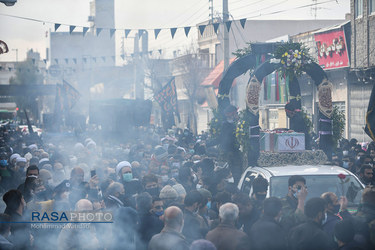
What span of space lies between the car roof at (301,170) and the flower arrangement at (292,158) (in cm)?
42

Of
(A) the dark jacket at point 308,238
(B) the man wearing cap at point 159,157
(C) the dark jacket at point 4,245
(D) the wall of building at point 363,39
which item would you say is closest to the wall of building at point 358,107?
(D) the wall of building at point 363,39

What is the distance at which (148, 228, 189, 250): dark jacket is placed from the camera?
226 inches

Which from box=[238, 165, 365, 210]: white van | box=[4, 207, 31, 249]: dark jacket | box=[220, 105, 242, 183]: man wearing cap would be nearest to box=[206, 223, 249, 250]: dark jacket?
box=[238, 165, 365, 210]: white van

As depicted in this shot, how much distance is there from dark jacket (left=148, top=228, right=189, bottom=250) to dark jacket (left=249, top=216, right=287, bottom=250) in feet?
2.36

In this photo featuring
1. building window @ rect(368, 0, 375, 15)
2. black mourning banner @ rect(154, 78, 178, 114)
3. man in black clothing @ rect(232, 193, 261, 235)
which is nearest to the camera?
man in black clothing @ rect(232, 193, 261, 235)

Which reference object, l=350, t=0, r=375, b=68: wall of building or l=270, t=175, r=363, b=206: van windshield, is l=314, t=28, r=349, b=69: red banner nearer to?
l=350, t=0, r=375, b=68: wall of building

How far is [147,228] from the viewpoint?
6.86 meters

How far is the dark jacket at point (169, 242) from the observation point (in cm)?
574

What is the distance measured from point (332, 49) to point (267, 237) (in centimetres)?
2171

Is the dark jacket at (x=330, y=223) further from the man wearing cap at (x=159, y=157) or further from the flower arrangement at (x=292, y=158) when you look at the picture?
the man wearing cap at (x=159, y=157)

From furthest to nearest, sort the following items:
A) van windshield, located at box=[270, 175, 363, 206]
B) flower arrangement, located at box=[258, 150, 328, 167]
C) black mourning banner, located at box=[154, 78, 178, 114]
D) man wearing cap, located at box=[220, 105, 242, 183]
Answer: black mourning banner, located at box=[154, 78, 178, 114], man wearing cap, located at box=[220, 105, 242, 183], flower arrangement, located at box=[258, 150, 328, 167], van windshield, located at box=[270, 175, 363, 206]

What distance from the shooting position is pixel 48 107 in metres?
110

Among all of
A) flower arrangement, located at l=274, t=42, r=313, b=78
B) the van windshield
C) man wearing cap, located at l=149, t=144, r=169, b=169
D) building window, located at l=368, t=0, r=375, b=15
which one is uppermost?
building window, located at l=368, t=0, r=375, b=15

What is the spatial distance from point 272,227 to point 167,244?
1111 mm
